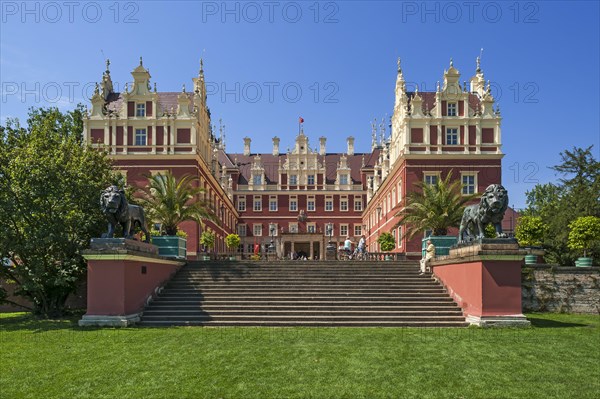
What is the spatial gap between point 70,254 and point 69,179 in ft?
9.57

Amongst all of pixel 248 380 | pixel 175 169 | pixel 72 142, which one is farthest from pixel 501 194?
pixel 175 169

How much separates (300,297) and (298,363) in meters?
8.19

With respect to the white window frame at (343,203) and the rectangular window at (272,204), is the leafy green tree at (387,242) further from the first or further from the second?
the rectangular window at (272,204)

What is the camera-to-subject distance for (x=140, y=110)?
3922 centimetres

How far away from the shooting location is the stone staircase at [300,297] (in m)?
17.0

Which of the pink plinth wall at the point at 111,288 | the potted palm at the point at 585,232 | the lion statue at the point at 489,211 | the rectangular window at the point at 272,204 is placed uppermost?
the rectangular window at the point at 272,204

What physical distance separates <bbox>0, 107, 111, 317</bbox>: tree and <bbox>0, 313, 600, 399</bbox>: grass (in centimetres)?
420

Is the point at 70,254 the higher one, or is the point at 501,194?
the point at 501,194

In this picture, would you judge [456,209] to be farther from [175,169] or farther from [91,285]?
[175,169]

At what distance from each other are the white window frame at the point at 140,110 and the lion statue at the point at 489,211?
2789 cm

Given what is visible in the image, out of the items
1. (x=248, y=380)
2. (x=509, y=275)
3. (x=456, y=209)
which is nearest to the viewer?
(x=248, y=380)

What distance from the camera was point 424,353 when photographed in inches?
471

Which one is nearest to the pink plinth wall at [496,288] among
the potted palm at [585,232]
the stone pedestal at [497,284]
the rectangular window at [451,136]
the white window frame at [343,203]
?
the stone pedestal at [497,284]

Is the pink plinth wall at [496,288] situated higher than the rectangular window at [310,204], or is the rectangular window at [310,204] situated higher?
the rectangular window at [310,204]
